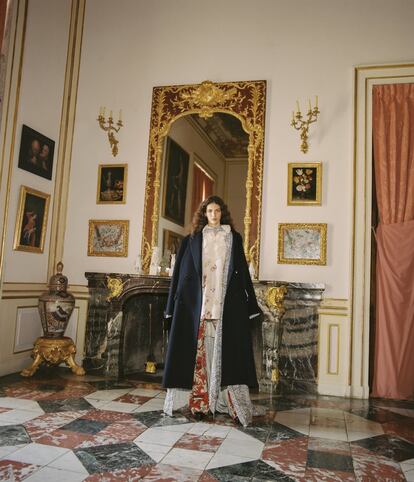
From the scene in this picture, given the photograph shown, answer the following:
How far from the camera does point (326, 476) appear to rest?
2.29 metres

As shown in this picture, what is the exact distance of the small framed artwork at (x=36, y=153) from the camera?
4.66 metres

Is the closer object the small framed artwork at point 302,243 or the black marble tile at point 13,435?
the black marble tile at point 13,435

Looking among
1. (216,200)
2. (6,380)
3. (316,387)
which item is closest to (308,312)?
(316,387)

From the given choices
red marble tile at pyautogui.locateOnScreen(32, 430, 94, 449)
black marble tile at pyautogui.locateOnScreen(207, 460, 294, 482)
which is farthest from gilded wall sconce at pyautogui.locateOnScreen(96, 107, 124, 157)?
black marble tile at pyautogui.locateOnScreen(207, 460, 294, 482)

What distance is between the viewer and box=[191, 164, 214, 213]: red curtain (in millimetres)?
4797

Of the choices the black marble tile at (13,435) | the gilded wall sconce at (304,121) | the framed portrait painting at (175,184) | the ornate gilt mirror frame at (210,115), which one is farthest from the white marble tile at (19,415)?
the gilded wall sconce at (304,121)

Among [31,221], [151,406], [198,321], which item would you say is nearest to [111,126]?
[31,221]

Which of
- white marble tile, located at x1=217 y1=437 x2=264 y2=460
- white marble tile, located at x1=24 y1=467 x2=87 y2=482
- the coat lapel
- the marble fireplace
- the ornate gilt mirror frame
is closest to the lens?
white marble tile, located at x1=24 y1=467 x2=87 y2=482

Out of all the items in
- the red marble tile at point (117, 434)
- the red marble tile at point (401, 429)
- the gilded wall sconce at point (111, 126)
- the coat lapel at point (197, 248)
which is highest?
the gilded wall sconce at point (111, 126)

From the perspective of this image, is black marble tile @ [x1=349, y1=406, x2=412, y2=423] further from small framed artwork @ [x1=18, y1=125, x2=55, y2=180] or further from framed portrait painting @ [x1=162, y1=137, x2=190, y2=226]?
small framed artwork @ [x1=18, y1=125, x2=55, y2=180]

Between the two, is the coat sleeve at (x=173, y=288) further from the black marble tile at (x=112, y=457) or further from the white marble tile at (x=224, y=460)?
the white marble tile at (x=224, y=460)

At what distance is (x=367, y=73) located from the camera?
4625mm

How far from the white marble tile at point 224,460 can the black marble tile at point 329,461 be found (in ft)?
1.14

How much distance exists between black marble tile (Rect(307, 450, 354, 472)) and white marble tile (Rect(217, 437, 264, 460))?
0.30 m
